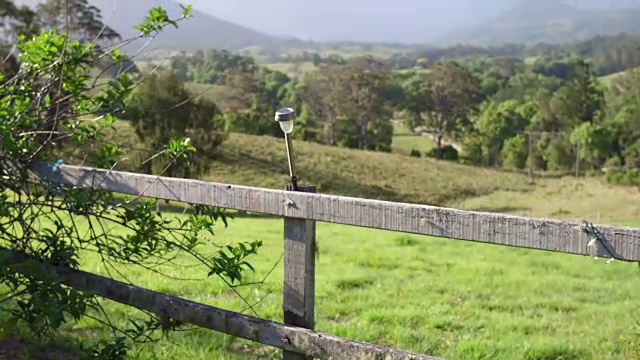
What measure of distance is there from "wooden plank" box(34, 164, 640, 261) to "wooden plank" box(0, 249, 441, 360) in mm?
467

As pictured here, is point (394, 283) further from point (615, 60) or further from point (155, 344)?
point (615, 60)

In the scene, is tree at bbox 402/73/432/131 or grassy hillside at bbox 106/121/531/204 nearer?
grassy hillside at bbox 106/121/531/204

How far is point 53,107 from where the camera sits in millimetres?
3738

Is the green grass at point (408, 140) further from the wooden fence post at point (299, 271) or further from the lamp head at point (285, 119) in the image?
the wooden fence post at point (299, 271)

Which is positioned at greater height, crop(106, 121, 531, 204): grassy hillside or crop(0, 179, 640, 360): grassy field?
crop(0, 179, 640, 360): grassy field

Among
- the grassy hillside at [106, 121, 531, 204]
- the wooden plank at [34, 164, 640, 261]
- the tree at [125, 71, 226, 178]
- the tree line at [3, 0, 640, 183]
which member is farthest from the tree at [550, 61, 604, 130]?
the wooden plank at [34, 164, 640, 261]

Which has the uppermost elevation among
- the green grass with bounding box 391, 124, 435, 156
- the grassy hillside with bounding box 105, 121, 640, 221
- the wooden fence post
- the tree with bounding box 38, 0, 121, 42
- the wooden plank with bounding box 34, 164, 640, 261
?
the tree with bounding box 38, 0, 121, 42

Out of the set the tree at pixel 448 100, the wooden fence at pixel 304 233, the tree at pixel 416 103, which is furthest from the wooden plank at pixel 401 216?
the tree at pixel 416 103

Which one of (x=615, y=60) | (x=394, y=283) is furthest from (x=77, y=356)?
(x=615, y=60)

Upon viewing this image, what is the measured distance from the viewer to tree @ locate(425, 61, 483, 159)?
83.7 meters

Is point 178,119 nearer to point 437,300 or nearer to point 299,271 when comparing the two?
point 437,300

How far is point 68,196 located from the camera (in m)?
3.55

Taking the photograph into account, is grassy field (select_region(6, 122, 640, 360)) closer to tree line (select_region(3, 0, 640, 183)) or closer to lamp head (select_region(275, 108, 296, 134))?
lamp head (select_region(275, 108, 296, 134))

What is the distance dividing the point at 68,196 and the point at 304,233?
1.33m
